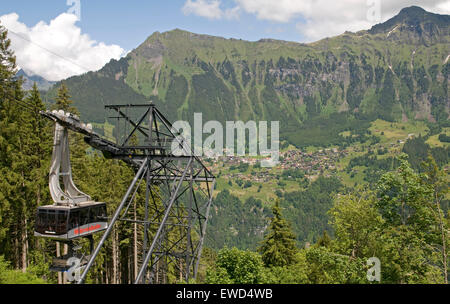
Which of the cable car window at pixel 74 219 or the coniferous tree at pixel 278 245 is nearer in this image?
the cable car window at pixel 74 219

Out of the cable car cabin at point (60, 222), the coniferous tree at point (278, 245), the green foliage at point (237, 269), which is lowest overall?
the coniferous tree at point (278, 245)

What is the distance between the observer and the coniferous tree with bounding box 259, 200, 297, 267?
30047 mm

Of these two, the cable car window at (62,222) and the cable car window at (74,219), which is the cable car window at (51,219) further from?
the cable car window at (74,219)

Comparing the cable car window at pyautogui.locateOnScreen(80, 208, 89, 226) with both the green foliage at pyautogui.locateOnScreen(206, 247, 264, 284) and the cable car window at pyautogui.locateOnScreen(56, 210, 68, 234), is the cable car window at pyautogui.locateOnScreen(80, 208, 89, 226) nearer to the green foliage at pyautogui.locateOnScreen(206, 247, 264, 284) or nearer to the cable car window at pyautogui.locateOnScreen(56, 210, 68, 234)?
the cable car window at pyautogui.locateOnScreen(56, 210, 68, 234)

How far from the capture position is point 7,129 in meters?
22.6

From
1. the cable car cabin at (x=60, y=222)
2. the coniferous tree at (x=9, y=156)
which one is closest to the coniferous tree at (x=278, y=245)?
the cable car cabin at (x=60, y=222)

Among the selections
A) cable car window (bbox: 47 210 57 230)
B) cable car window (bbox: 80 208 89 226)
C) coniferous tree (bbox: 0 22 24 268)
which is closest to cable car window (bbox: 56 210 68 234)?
cable car window (bbox: 47 210 57 230)

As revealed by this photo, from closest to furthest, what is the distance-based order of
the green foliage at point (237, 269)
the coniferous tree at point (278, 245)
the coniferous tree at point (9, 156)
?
the green foliage at point (237, 269) < the coniferous tree at point (9, 156) < the coniferous tree at point (278, 245)

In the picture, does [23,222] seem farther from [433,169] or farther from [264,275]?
[433,169]

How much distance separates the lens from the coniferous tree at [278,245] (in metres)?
30.0

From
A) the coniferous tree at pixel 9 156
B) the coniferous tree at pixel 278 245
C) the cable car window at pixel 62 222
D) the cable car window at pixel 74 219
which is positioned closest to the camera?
the cable car window at pixel 62 222

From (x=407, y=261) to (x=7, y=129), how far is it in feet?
92.9
